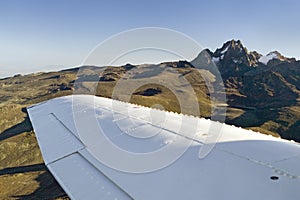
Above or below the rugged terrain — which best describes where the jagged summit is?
above

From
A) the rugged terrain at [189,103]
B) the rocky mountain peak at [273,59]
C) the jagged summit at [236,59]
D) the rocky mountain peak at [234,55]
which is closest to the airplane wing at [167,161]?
the rugged terrain at [189,103]

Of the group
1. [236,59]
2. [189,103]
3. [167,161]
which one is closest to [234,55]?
[236,59]

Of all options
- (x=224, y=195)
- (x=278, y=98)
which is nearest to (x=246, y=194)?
(x=224, y=195)

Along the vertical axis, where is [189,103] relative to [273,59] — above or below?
below

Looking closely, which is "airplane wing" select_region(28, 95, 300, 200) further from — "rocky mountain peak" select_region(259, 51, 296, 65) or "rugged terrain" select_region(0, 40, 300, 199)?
"rocky mountain peak" select_region(259, 51, 296, 65)

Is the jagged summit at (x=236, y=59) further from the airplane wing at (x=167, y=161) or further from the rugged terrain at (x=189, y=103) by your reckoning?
the airplane wing at (x=167, y=161)

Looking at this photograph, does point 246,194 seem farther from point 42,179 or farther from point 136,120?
point 42,179

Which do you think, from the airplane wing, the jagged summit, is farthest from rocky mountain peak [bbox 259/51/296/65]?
the airplane wing

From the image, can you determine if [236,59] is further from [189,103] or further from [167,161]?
[167,161]
